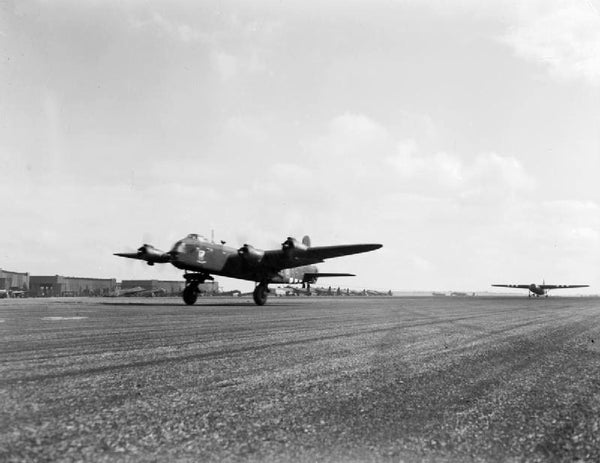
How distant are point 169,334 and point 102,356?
3.68 meters

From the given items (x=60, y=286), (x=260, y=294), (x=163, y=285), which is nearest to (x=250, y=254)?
(x=260, y=294)

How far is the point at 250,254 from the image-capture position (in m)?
31.6

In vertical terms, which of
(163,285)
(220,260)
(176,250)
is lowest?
(163,285)

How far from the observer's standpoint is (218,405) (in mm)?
4402

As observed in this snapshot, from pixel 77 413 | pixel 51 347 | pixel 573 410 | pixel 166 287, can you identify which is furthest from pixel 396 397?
pixel 166 287

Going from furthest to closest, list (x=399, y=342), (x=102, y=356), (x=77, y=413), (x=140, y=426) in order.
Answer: (x=399, y=342)
(x=102, y=356)
(x=77, y=413)
(x=140, y=426)

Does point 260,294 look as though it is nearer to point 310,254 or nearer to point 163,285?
point 310,254

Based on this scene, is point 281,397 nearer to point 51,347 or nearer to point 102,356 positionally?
point 102,356

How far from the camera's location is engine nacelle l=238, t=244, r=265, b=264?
31.5 meters

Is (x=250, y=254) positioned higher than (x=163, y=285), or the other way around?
(x=250, y=254)

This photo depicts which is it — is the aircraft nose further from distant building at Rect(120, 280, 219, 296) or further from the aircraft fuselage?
distant building at Rect(120, 280, 219, 296)

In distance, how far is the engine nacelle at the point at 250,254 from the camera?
31.5 m

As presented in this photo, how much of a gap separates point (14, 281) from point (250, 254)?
97846 millimetres

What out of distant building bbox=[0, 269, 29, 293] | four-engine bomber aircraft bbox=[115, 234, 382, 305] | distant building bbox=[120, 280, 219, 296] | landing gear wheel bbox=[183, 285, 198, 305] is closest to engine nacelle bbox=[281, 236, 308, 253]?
four-engine bomber aircraft bbox=[115, 234, 382, 305]
